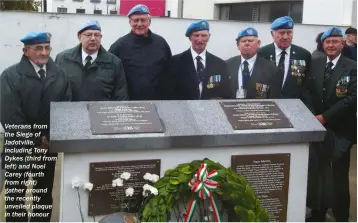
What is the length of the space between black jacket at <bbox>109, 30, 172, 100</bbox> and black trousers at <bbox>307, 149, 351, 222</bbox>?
1.91 meters

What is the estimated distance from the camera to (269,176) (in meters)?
3.64

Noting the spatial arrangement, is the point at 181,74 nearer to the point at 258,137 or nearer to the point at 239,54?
the point at 239,54

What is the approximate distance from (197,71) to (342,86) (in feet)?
4.58

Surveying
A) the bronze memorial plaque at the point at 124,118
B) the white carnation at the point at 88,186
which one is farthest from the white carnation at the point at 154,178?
the white carnation at the point at 88,186

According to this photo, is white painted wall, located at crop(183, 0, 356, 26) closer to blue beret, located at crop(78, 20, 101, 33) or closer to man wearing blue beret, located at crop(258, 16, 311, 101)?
man wearing blue beret, located at crop(258, 16, 311, 101)

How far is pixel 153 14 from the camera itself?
402 cm

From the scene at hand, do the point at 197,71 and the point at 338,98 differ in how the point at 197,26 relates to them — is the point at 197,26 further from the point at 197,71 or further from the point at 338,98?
the point at 338,98

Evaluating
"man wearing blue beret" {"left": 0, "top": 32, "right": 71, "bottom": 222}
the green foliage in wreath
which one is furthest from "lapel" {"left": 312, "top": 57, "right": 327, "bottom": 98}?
"man wearing blue beret" {"left": 0, "top": 32, "right": 71, "bottom": 222}

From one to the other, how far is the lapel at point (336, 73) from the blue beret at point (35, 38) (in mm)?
2610

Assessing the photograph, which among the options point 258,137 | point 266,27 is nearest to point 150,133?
point 258,137

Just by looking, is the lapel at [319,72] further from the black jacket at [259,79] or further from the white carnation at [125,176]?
the white carnation at [125,176]

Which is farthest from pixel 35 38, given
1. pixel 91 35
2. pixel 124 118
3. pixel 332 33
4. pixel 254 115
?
pixel 332 33

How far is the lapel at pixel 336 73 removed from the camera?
4375mm

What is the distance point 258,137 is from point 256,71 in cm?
106
